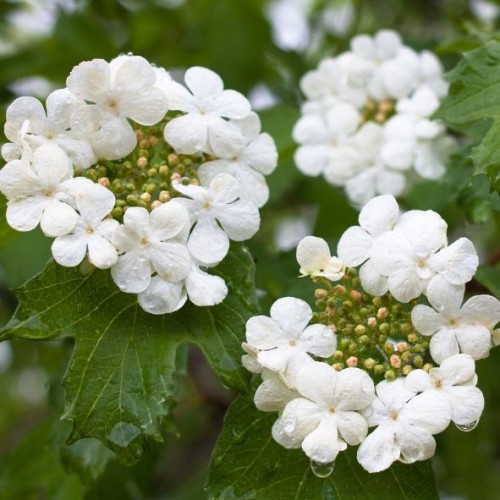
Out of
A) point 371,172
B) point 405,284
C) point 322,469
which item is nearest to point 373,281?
point 405,284

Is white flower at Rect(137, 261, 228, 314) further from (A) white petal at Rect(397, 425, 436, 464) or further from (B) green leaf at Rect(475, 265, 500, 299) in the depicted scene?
(B) green leaf at Rect(475, 265, 500, 299)

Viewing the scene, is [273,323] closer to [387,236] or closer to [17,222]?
[387,236]

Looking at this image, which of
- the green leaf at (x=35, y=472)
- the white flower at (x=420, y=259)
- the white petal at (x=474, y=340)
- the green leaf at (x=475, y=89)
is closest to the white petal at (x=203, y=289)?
the white flower at (x=420, y=259)

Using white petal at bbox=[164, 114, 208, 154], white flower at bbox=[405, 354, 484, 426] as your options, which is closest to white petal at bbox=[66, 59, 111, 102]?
white petal at bbox=[164, 114, 208, 154]

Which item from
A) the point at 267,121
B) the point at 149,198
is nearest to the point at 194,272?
the point at 149,198

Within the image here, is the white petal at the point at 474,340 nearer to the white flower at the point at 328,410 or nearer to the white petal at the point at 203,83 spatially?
the white flower at the point at 328,410

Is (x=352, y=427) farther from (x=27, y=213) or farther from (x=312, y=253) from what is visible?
(x=27, y=213)

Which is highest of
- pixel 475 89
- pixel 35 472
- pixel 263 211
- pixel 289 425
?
pixel 475 89
